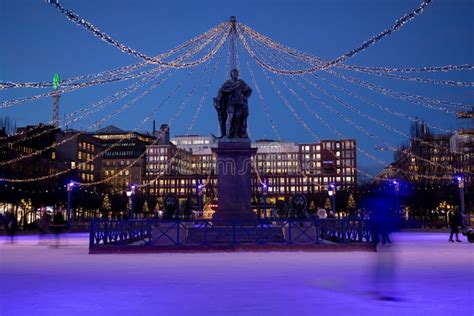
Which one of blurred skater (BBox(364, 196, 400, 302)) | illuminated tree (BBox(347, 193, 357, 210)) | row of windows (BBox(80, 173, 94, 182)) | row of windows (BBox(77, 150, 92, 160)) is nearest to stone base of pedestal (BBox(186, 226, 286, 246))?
blurred skater (BBox(364, 196, 400, 302))

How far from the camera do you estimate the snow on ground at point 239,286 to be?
10703 mm

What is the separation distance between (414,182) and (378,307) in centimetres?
8231

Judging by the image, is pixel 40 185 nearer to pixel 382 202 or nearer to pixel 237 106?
pixel 237 106

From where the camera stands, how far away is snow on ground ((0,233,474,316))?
10703mm

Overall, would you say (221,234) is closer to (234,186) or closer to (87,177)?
(234,186)

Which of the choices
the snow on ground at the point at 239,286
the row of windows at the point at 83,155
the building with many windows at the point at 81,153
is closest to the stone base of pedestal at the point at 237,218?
the snow on ground at the point at 239,286

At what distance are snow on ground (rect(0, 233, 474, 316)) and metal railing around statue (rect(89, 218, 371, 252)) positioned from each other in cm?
403

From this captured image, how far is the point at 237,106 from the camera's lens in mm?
30406

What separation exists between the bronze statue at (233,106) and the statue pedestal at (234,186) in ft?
5.00

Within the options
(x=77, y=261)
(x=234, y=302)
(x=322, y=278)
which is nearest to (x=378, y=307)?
(x=234, y=302)

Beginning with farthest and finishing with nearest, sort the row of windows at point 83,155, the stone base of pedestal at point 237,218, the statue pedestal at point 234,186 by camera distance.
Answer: the row of windows at point 83,155
the statue pedestal at point 234,186
the stone base of pedestal at point 237,218

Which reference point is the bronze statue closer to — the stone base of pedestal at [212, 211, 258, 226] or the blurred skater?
the stone base of pedestal at [212, 211, 258, 226]

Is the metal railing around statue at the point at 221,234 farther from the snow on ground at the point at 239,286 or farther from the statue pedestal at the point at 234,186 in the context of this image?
Result: the snow on ground at the point at 239,286

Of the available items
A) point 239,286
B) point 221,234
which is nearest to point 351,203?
point 221,234
